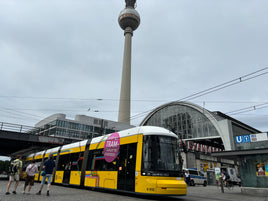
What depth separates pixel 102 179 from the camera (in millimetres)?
11078

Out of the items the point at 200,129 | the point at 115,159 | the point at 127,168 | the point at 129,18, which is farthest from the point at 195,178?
the point at 129,18

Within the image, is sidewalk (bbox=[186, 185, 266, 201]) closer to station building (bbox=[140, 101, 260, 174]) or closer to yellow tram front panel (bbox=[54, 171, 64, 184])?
yellow tram front panel (bbox=[54, 171, 64, 184])

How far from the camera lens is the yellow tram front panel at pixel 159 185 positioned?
331 inches

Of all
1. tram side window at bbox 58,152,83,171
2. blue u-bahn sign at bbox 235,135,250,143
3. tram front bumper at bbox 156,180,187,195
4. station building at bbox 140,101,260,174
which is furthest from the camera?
station building at bbox 140,101,260,174

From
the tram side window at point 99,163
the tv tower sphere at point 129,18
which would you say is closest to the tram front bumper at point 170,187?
the tram side window at point 99,163

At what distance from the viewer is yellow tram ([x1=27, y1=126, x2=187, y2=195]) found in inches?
343

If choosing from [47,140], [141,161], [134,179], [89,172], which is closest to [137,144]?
[141,161]

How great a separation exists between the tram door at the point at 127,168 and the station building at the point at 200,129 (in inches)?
934

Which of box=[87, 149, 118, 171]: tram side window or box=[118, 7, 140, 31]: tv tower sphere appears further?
box=[118, 7, 140, 31]: tv tower sphere

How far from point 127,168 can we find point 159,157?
67.0 inches

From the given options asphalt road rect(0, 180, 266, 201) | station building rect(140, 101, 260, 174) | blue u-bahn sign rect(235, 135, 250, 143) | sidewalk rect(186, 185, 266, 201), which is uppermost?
station building rect(140, 101, 260, 174)

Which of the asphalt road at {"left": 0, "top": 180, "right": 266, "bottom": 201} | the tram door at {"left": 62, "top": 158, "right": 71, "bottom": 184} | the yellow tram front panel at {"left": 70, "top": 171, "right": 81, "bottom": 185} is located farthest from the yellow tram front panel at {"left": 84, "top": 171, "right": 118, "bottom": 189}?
the tram door at {"left": 62, "top": 158, "right": 71, "bottom": 184}

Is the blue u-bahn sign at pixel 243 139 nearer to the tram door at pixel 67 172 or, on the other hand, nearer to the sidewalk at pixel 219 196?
the sidewalk at pixel 219 196

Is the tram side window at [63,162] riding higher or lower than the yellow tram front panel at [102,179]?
higher
